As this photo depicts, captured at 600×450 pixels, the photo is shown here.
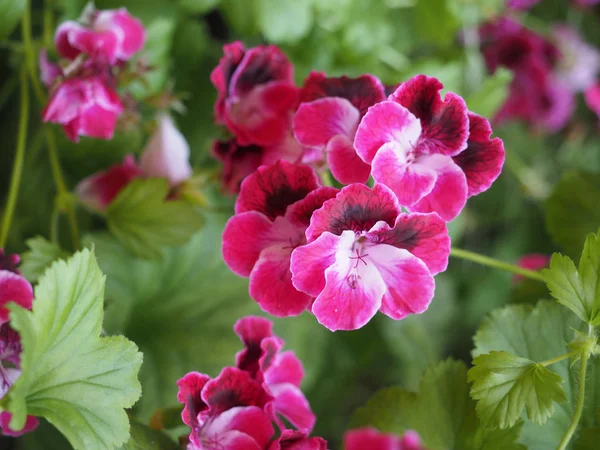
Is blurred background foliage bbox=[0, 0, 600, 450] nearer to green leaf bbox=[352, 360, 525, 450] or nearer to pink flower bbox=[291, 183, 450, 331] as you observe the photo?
green leaf bbox=[352, 360, 525, 450]

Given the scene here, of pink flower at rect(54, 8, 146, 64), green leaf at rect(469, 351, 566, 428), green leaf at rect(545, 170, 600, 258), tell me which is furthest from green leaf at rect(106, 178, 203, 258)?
green leaf at rect(545, 170, 600, 258)

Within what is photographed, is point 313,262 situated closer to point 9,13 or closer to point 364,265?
point 364,265

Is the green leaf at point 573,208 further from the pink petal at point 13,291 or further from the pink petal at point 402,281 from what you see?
the pink petal at point 13,291

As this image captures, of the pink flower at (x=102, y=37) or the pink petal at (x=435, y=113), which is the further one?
the pink flower at (x=102, y=37)

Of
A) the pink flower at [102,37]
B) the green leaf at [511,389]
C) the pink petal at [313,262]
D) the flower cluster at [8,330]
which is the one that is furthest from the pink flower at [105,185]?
the green leaf at [511,389]

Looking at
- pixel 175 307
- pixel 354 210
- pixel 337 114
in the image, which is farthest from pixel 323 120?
pixel 175 307
